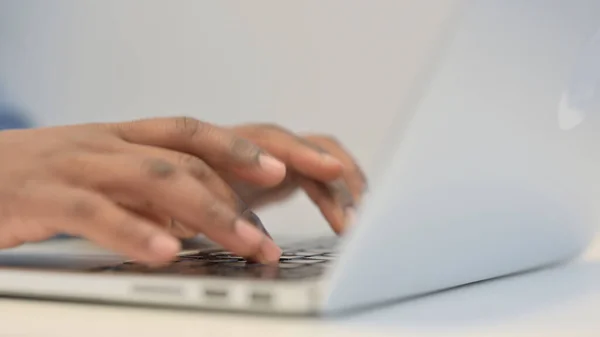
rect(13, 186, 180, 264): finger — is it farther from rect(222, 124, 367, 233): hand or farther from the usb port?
rect(222, 124, 367, 233): hand

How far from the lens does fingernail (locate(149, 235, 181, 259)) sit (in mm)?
379

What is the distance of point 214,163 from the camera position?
542 mm

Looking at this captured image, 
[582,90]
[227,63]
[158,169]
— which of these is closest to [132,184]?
[158,169]

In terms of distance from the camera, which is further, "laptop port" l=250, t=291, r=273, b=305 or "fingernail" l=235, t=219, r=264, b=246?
"fingernail" l=235, t=219, r=264, b=246

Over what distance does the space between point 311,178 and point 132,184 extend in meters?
0.31

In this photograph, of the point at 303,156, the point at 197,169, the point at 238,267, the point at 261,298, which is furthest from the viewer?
the point at 303,156

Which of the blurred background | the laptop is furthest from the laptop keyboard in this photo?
the blurred background

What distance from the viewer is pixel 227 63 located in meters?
1.19

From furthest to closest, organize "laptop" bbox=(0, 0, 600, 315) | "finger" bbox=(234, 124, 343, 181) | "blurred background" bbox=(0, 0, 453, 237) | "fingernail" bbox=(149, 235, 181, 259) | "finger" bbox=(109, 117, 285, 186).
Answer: "blurred background" bbox=(0, 0, 453, 237)
"finger" bbox=(234, 124, 343, 181)
"finger" bbox=(109, 117, 285, 186)
"fingernail" bbox=(149, 235, 181, 259)
"laptop" bbox=(0, 0, 600, 315)

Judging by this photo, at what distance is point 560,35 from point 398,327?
167 mm

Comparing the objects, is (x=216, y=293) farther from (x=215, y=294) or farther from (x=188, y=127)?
(x=188, y=127)

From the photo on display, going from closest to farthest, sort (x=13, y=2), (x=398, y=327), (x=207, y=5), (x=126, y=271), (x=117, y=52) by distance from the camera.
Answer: (x=398, y=327) → (x=126, y=271) → (x=207, y=5) → (x=117, y=52) → (x=13, y=2)

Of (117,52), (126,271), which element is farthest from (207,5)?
(126,271)

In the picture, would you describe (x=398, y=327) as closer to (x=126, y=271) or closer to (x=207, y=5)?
(x=126, y=271)
